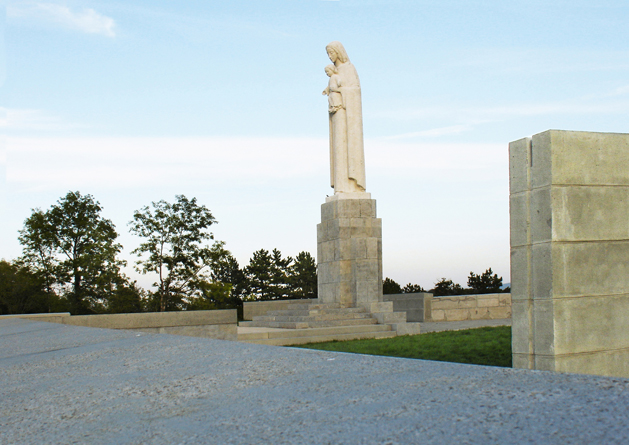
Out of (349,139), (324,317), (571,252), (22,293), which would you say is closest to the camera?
(571,252)

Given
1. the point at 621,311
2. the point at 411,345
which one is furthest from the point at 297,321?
the point at 621,311

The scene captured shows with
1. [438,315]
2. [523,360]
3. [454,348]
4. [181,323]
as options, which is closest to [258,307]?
[438,315]

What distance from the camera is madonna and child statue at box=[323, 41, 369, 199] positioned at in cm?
1755

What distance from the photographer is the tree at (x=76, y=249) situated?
37.3m

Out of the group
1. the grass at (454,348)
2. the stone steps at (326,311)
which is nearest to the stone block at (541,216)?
the grass at (454,348)

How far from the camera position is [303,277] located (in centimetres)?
4675

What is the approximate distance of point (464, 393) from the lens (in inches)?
109

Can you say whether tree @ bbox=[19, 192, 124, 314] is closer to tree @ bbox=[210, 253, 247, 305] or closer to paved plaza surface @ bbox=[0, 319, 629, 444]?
tree @ bbox=[210, 253, 247, 305]

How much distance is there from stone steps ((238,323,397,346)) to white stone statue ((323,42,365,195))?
4.32m

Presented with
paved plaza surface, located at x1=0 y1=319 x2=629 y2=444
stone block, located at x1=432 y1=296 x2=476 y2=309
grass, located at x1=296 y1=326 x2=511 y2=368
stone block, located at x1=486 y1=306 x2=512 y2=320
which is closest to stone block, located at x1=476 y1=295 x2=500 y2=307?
stone block, located at x1=486 y1=306 x2=512 y2=320

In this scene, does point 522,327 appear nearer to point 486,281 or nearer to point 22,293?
point 486,281

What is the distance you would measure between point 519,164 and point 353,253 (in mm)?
10805

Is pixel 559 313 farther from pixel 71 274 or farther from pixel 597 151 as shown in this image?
pixel 71 274

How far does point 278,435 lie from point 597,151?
487 cm
